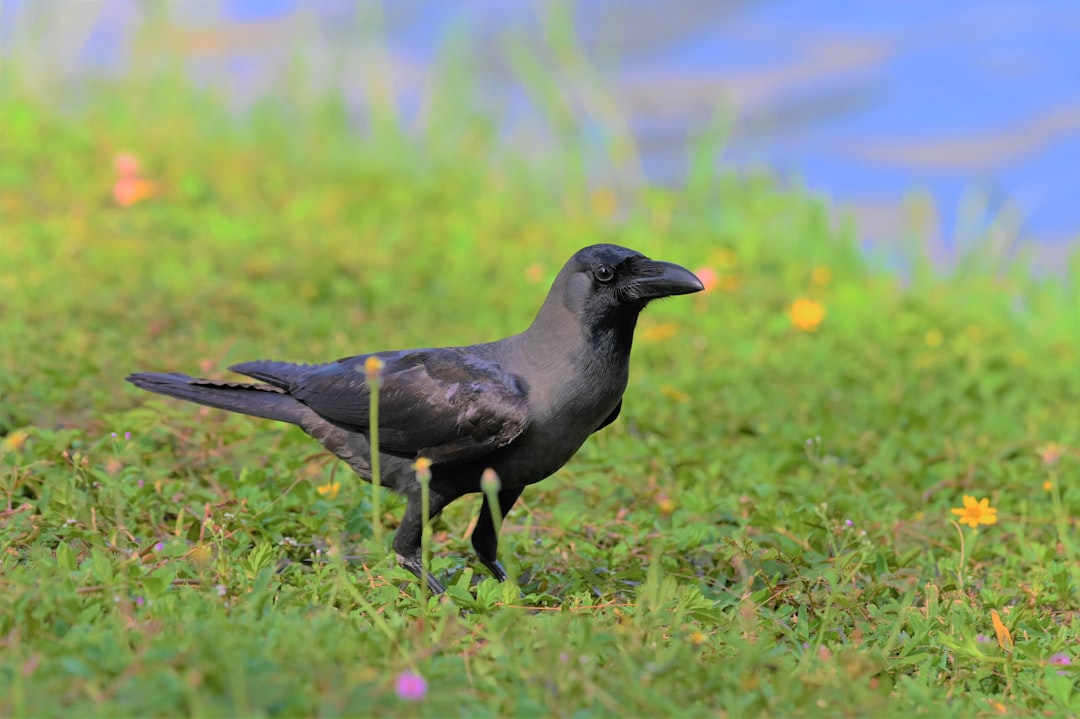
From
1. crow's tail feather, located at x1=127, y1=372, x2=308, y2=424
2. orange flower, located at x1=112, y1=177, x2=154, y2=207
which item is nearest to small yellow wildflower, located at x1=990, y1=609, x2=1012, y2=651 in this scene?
crow's tail feather, located at x1=127, y1=372, x2=308, y2=424

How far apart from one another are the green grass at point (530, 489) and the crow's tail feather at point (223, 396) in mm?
285

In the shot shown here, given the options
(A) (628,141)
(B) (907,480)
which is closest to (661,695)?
(B) (907,480)

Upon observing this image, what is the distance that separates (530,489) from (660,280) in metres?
1.43

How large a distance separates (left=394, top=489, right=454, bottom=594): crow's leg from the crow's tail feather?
0.50 metres

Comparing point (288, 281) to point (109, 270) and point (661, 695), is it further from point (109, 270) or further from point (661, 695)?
point (661, 695)

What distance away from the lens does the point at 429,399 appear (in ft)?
12.8

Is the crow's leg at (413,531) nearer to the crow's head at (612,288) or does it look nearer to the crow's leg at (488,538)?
the crow's leg at (488,538)

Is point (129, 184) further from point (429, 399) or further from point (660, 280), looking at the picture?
point (660, 280)

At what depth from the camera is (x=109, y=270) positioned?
7.72 metres

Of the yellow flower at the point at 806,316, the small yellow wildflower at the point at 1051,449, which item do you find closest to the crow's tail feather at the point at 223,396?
the small yellow wildflower at the point at 1051,449

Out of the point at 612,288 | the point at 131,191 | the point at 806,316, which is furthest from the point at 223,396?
the point at 131,191

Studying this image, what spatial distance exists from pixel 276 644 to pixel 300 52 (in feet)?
29.5

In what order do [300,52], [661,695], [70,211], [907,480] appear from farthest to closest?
[300,52] → [70,211] → [907,480] → [661,695]

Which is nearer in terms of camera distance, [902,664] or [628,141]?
[902,664]
